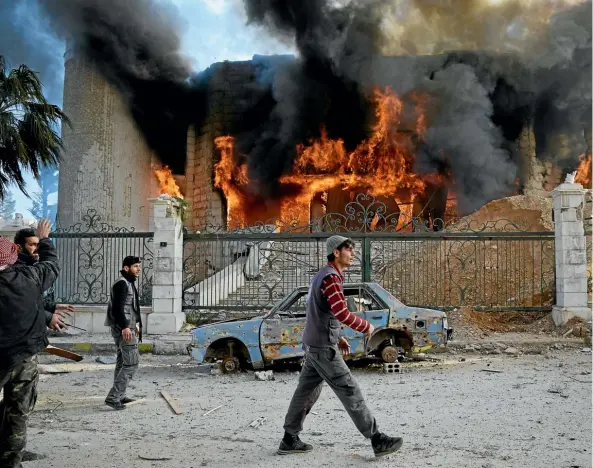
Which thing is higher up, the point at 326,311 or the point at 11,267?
the point at 11,267

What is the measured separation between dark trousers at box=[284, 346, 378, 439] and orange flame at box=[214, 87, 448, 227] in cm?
2242

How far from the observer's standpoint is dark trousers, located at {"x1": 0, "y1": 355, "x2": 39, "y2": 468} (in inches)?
150

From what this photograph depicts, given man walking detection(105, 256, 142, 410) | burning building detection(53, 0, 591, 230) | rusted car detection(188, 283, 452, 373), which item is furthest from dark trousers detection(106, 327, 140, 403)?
burning building detection(53, 0, 591, 230)

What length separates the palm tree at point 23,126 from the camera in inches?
464

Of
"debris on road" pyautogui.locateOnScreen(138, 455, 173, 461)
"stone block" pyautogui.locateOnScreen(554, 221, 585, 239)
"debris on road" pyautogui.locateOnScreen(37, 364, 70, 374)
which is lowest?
"debris on road" pyautogui.locateOnScreen(37, 364, 70, 374)

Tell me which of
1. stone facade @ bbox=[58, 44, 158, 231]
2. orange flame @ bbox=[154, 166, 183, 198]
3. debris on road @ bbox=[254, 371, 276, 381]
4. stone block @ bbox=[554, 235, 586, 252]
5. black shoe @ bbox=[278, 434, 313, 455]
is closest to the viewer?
black shoe @ bbox=[278, 434, 313, 455]

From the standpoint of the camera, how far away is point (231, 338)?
27.6 ft

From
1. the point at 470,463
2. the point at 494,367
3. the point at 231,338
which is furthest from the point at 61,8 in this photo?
the point at 470,463

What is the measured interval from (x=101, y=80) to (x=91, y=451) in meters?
21.4

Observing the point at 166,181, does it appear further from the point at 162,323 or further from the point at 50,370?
the point at 50,370

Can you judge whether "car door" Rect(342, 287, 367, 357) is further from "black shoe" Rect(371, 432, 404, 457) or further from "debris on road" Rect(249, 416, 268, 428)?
"black shoe" Rect(371, 432, 404, 457)

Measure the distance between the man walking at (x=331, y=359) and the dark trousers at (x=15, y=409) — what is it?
74.9 inches

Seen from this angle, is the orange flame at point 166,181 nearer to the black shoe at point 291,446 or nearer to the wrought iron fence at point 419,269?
the wrought iron fence at point 419,269

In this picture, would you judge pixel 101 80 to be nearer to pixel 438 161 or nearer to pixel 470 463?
pixel 438 161
